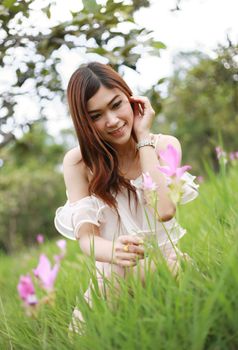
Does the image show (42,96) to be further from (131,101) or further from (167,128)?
(167,128)

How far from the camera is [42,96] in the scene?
2.65 m

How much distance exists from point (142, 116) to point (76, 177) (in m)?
0.40

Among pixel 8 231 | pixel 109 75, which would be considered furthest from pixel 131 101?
pixel 8 231

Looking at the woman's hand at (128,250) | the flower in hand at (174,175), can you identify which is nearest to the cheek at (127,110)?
the woman's hand at (128,250)

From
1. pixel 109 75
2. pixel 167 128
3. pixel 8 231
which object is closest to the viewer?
pixel 109 75

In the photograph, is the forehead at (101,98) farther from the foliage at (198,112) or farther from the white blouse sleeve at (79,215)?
the foliage at (198,112)

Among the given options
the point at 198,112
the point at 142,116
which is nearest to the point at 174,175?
the point at 142,116

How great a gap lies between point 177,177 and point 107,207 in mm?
920

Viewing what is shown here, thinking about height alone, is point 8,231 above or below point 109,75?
below

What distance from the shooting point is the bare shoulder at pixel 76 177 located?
7.37 ft

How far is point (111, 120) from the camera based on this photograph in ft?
6.60

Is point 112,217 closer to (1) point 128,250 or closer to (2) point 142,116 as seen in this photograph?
(2) point 142,116

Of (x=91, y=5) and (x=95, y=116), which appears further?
(x=95, y=116)

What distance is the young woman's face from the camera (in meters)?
2.04
